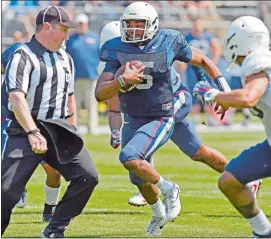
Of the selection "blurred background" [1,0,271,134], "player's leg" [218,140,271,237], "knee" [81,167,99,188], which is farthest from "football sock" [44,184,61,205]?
"blurred background" [1,0,271,134]

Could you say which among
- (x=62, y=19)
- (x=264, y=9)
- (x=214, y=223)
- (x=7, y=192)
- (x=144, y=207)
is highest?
(x=62, y=19)

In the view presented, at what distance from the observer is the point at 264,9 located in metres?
21.6

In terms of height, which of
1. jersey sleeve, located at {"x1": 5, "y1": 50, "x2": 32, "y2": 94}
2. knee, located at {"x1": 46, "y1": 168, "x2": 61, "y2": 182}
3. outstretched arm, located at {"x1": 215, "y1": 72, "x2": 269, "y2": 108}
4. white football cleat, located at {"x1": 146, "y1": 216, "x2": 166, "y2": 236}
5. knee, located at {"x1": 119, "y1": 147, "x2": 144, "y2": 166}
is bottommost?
knee, located at {"x1": 46, "y1": 168, "x2": 61, "y2": 182}

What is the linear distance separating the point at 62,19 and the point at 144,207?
2887 mm

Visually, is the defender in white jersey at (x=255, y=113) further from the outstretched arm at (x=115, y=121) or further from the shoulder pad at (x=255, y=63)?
the outstretched arm at (x=115, y=121)

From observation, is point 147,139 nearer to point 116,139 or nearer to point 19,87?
point 116,139

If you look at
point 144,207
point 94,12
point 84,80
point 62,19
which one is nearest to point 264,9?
point 94,12

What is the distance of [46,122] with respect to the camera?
6727mm

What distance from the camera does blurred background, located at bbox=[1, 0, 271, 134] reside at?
16.5 meters

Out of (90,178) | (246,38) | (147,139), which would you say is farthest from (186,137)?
(246,38)

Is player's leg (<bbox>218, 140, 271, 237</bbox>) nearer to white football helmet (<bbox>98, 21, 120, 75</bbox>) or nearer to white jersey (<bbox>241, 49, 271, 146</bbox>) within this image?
white jersey (<bbox>241, 49, 271, 146</bbox>)

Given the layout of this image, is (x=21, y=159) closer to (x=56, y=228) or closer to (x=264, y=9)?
(x=56, y=228)

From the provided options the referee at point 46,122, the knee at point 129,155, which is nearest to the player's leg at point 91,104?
the knee at point 129,155

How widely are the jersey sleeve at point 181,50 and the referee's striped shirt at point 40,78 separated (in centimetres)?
102
